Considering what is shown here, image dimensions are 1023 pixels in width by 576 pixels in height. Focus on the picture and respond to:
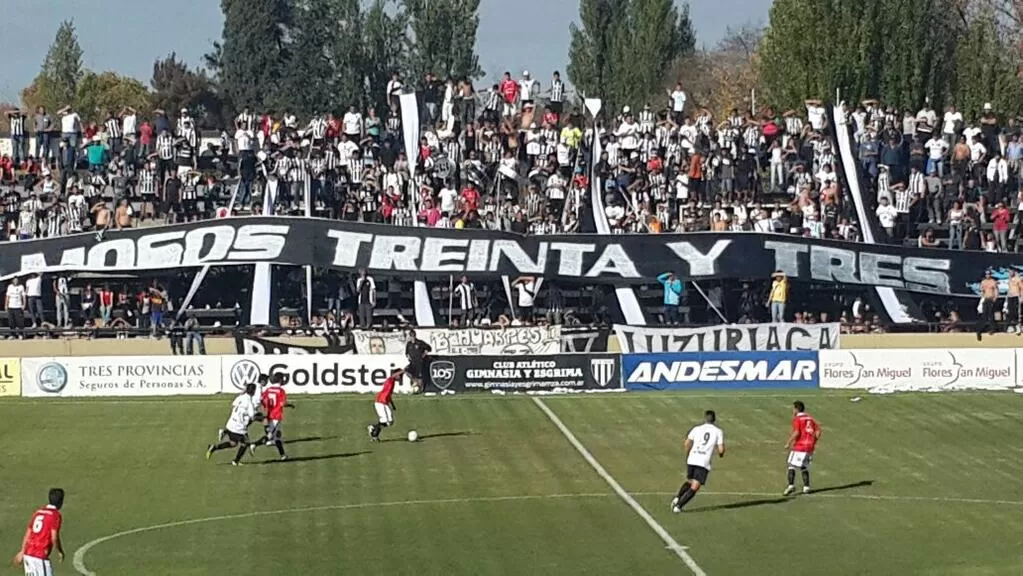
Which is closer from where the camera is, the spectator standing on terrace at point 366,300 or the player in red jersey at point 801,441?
the player in red jersey at point 801,441

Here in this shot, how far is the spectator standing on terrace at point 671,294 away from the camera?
5247cm

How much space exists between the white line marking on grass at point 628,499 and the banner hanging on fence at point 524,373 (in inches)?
103

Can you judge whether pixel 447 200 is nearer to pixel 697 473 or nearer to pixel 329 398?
pixel 329 398

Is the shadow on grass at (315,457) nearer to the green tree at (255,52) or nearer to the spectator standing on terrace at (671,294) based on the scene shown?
the spectator standing on terrace at (671,294)

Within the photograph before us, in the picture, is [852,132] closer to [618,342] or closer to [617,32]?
[618,342]

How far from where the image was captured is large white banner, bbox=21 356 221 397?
47969 mm

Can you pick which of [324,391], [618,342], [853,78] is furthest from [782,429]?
[853,78]

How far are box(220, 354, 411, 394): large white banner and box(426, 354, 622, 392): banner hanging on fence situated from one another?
3.73ft

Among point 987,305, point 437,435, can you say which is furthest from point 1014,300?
point 437,435

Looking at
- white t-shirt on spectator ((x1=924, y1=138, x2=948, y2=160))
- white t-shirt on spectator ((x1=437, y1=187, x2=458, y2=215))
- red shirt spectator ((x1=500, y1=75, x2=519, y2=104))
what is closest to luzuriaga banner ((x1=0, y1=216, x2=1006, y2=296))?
white t-shirt on spectator ((x1=437, y1=187, x2=458, y2=215))

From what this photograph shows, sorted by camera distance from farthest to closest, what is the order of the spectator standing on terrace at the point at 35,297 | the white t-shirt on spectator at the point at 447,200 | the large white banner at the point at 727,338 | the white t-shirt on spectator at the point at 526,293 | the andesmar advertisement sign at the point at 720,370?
the white t-shirt on spectator at the point at 447,200
the white t-shirt on spectator at the point at 526,293
the spectator standing on terrace at the point at 35,297
the large white banner at the point at 727,338
the andesmar advertisement sign at the point at 720,370

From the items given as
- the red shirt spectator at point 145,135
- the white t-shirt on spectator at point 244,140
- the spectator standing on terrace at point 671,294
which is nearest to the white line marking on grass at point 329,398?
the spectator standing on terrace at point 671,294

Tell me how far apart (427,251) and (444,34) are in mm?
62036

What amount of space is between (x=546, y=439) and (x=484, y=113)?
2255 centimetres
